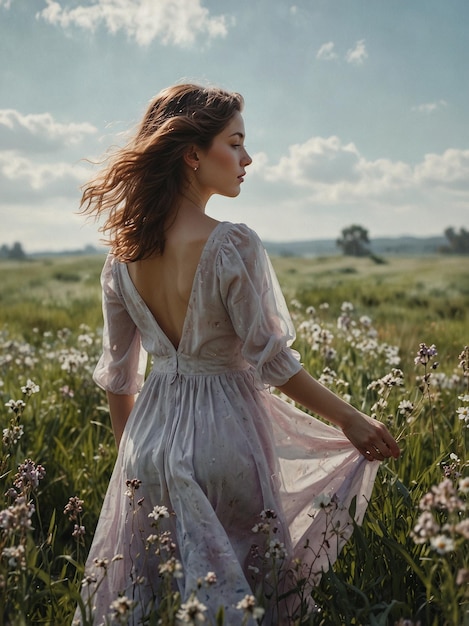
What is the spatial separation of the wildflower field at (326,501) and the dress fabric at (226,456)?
0.11 metres

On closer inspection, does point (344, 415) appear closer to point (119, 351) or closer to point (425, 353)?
point (425, 353)

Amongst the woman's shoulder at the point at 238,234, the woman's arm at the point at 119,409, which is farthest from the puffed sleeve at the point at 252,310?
the woman's arm at the point at 119,409

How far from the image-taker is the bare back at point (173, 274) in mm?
2572

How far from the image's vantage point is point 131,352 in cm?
311

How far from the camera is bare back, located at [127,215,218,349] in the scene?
257 centimetres

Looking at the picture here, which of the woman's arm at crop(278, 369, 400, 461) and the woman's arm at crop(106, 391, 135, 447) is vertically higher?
the woman's arm at crop(278, 369, 400, 461)

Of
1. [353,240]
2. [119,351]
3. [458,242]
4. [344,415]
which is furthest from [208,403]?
[353,240]

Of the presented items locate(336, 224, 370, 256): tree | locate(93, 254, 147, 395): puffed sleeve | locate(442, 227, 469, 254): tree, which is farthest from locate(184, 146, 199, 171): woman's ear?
locate(336, 224, 370, 256): tree

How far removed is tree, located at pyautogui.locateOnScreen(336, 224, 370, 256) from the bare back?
1924 cm

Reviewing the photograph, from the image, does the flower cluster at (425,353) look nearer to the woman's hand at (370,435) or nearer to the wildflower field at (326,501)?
the wildflower field at (326,501)

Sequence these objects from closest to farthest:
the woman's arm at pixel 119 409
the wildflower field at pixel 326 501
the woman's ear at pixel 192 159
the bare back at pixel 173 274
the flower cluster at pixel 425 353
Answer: the wildflower field at pixel 326 501 → the bare back at pixel 173 274 → the woman's ear at pixel 192 159 → the flower cluster at pixel 425 353 → the woman's arm at pixel 119 409

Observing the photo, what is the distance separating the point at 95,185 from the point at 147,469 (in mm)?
1139

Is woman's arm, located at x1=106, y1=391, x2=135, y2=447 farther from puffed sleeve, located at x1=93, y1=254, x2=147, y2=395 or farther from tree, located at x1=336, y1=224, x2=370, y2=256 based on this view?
tree, located at x1=336, y1=224, x2=370, y2=256

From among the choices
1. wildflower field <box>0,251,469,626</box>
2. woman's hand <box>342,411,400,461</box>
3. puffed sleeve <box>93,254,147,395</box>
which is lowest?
wildflower field <box>0,251,469,626</box>
